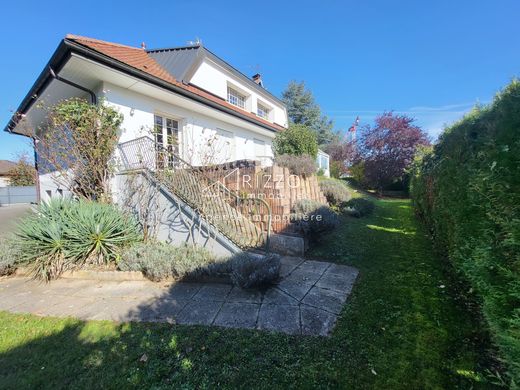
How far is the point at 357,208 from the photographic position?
8.99 m

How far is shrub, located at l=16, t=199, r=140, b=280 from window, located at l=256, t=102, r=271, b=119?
528 inches

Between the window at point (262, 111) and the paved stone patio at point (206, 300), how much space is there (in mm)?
14404

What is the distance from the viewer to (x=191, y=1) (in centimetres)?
766

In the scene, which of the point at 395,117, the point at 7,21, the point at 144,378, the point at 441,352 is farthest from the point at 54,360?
the point at 395,117

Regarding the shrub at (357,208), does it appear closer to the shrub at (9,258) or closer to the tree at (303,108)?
the shrub at (9,258)

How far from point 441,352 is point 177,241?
4.99 meters

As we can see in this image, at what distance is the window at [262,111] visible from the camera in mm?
16888

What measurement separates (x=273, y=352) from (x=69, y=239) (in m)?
4.86

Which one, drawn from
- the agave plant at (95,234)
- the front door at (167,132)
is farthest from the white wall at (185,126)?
the agave plant at (95,234)

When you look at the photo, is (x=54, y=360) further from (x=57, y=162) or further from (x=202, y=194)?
(x=57, y=162)

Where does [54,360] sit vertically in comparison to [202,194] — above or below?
below

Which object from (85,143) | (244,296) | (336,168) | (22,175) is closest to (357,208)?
(244,296)

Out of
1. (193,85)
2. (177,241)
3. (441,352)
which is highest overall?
(193,85)

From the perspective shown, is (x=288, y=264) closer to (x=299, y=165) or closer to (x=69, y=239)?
(x=299, y=165)
